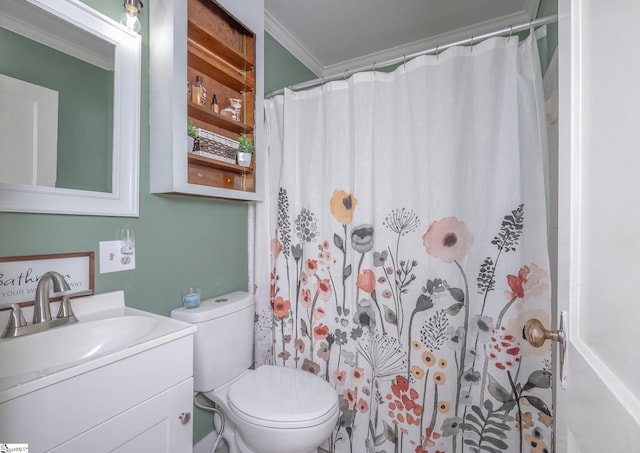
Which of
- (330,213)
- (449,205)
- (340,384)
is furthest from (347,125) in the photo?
(340,384)

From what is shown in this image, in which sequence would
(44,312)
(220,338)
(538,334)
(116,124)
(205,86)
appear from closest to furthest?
(538,334) → (44,312) → (116,124) → (220,338) → (205,86)

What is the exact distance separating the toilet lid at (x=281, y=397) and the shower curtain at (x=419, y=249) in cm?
23

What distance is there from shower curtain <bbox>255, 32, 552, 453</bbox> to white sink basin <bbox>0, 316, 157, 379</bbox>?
81 cm

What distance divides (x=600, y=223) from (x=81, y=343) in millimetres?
1352

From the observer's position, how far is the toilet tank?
1279 millimetres

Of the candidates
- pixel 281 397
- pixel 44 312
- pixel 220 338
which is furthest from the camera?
pixel 220 338

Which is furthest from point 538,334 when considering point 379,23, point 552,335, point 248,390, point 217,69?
point 379,23

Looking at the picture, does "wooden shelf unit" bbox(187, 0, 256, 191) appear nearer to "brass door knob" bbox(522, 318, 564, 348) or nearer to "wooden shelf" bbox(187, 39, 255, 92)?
"wooden shelf" bbox(187, 39, 255, 92)

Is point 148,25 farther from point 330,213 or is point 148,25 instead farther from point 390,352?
point 390,352

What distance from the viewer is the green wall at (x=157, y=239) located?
0.95 meters

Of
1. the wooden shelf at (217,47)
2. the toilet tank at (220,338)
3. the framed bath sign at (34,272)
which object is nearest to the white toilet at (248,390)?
the toilet tank at (220,338)

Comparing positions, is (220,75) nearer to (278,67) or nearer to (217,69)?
(217,69)

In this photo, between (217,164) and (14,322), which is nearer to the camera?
(14,322)

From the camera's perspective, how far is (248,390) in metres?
1.30
